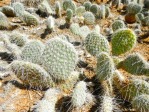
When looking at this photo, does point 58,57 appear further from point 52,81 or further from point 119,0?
point 119,0

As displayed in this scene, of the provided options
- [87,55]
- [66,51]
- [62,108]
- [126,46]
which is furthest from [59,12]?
[62,108]

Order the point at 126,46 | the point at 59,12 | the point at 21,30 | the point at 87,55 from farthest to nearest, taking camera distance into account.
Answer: the point at 59,12
the point at 21,30
the point at 87,55
the point at 126,46

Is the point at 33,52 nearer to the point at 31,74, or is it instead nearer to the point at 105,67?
the point at 31,74

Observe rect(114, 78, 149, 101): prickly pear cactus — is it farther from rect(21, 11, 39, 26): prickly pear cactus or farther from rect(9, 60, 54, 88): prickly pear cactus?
rect(21, 11, 39, 26): prickly pear cactus

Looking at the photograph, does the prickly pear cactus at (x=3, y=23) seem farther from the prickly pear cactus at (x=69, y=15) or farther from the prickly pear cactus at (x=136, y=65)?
the prickly pear cactus at (x=136, y=65)

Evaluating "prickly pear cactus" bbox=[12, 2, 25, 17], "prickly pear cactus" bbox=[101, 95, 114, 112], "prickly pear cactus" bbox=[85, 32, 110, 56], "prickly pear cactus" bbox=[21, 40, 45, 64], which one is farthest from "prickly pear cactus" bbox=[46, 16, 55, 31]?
"prickly pear cactus" bbox=[101, 95, 114, 112]

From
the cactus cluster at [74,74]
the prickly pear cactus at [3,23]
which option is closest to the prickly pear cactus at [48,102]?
the cactus cluster at [74,74]

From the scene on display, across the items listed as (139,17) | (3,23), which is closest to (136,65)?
(3,23)
